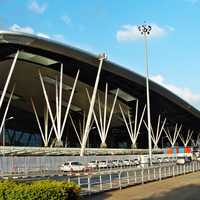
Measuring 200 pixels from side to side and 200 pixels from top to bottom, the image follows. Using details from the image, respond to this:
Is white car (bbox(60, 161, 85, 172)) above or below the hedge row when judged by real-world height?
above

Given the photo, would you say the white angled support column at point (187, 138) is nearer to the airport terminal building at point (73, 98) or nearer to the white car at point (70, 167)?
the airport terminal building at point (73, 98)

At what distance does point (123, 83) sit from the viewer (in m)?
73.8

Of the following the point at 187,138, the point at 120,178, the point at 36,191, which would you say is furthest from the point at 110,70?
the point at 187,138

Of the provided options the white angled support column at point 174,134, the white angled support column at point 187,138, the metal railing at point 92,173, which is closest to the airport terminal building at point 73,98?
the white angled support column at point 174,134

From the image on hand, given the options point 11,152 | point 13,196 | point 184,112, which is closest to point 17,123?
point 184,112

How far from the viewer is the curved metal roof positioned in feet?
169

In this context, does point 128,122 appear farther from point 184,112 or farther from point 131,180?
point 131,180

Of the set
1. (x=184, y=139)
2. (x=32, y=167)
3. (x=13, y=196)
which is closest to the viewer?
(x=13, y=196)

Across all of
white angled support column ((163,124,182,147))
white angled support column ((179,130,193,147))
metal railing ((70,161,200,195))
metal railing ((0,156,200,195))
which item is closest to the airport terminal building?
white angled support column ((163,124,182,147))

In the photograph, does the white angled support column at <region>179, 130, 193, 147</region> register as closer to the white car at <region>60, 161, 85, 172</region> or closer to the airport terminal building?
the airport terminal building

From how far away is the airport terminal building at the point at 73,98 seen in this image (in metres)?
57.6

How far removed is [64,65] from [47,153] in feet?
43.3

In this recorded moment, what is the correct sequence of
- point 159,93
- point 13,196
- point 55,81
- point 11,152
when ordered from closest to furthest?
point 13,196 → point 11,152 → point 55,81 → point 159,93

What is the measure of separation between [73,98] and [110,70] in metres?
19.1
